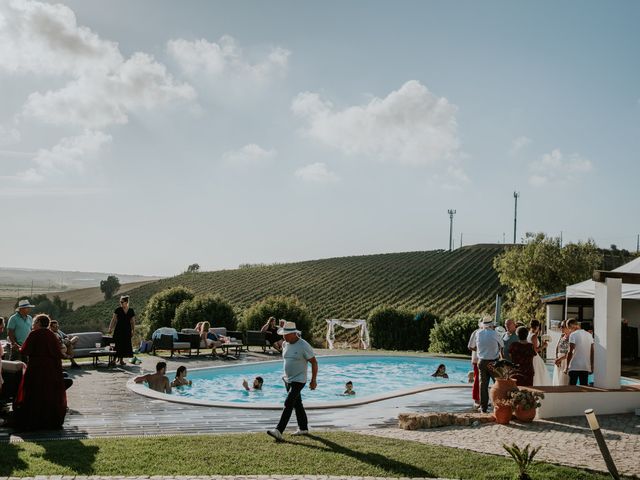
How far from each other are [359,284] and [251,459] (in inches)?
2339

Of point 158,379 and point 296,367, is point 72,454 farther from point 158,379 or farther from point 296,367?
point 158,379

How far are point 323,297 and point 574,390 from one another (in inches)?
2028

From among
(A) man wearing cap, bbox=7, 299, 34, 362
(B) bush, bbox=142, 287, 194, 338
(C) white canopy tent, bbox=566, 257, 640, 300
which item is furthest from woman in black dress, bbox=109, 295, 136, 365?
(B) bush, bbox=142, 287, 194, 338

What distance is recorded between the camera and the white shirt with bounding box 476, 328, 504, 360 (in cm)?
1075

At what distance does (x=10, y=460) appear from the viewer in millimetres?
6668

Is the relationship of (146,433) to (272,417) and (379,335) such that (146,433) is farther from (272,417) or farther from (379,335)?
(379,335)

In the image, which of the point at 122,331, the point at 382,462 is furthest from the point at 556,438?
the point at 122,331

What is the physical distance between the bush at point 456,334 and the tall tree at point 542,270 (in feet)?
30.4

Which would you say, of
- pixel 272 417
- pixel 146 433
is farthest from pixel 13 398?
pixel 272 417

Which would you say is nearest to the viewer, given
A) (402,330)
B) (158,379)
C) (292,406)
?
(292,406)

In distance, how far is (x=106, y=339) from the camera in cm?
1741

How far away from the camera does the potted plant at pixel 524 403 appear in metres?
9.66

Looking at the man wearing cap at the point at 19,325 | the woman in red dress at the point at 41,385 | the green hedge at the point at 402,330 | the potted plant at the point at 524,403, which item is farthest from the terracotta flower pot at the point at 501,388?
the green hedge at the point at 402,330

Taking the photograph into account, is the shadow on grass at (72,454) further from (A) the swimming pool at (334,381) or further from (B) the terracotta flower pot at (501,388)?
(B) the terracotta flower pot at (501,388)
